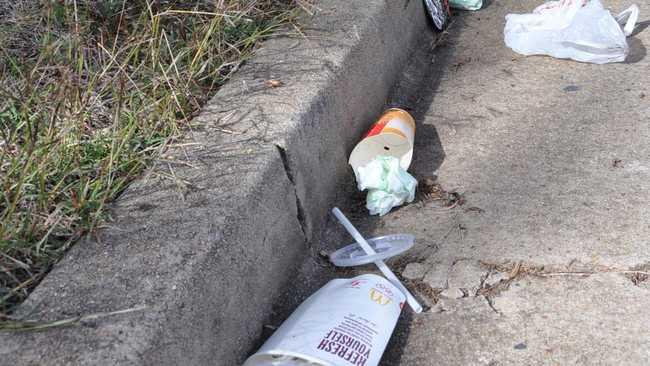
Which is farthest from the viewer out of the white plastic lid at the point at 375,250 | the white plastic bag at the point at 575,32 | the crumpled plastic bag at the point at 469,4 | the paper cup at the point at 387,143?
the crumpled plastic bag at the point at 469,4

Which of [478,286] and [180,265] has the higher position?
[180,265]

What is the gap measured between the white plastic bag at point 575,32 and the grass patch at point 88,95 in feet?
3.70

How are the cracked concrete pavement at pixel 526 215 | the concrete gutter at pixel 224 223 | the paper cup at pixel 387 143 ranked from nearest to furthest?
the concrete gutter at pixel 224 223 < the cracked concrete pavement at pixel 526 215 < the paper cup at pixel 387 143

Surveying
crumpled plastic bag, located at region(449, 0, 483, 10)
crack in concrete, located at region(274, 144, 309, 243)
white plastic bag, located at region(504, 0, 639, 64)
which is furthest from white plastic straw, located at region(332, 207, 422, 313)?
crumpled plastic bag, located at region(449, 0, 483, 10)

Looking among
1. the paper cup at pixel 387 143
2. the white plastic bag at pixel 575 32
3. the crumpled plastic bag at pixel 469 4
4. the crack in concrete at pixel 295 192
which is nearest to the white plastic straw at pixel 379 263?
the crack in concrete at pixel 295 192

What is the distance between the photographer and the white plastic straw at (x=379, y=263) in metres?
2.19

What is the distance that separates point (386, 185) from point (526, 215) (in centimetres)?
46

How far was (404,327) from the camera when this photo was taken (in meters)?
2.15

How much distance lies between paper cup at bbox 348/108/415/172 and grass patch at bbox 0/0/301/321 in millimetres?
538

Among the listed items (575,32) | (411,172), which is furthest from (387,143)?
(575,32)

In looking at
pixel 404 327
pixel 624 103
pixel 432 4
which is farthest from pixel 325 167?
pixel 432 4

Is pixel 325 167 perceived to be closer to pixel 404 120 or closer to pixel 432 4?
pixel 404 120

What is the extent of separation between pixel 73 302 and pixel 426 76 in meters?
2.19

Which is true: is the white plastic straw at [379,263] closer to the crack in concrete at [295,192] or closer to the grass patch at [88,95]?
the crack in concrete at [295,192]
